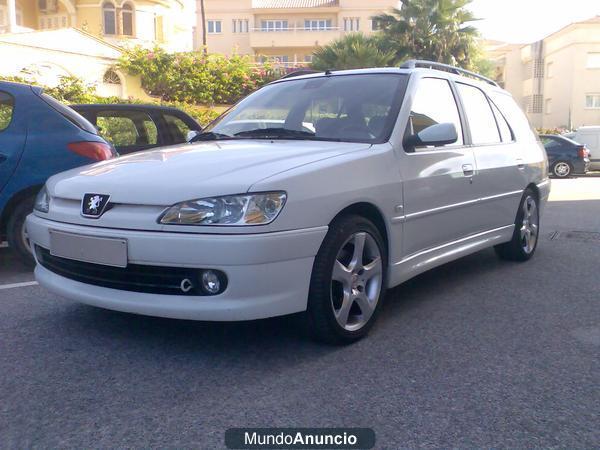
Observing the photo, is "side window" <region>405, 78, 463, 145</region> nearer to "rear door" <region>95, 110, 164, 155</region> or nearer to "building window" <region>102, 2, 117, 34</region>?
"rear door" <region>95, 110, 164, 155</region>

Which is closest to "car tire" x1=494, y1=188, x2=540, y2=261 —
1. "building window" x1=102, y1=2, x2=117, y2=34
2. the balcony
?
"building window" x1=102, y1=2, x2=117, y2=34

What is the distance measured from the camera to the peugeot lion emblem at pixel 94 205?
131 inches

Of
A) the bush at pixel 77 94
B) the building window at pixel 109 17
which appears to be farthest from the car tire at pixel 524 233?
the building window at pixel 109 17

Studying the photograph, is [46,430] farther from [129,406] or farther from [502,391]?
[502,391]

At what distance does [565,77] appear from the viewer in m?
43.0

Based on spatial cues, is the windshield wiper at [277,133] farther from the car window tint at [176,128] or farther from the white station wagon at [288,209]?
the car window tint at [176,128]

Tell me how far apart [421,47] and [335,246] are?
2476 centimetres

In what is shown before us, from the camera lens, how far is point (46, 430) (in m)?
2.59

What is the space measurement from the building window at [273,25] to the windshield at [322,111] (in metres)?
48.2

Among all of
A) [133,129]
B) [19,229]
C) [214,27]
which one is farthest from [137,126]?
[214,27]

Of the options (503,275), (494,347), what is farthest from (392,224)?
(503,275)

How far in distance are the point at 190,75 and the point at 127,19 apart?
8.65 metres

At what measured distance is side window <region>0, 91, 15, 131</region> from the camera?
5242mm

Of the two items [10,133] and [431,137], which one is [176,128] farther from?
[431,137]
